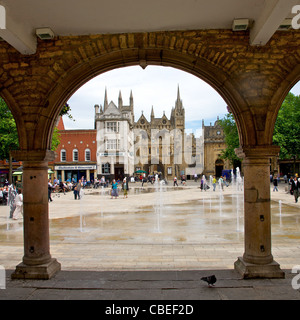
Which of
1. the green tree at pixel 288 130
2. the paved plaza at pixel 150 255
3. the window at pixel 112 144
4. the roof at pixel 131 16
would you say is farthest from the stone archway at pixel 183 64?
the window at pixel 112 144

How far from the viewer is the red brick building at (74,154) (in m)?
43.2

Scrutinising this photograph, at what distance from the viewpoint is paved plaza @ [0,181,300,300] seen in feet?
14.6

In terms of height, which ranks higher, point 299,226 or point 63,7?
point 63,7

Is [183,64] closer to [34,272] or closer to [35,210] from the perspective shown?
[35,210]

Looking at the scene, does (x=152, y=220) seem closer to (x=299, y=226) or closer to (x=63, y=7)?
(x=299, y=226)

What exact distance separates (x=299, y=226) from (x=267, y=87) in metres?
6.43

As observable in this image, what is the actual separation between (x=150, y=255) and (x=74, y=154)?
38.4 metres

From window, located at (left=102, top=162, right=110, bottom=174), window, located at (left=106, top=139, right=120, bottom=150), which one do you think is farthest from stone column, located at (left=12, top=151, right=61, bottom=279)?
window, located at (left=106, top=139, right=120, bottom=150)

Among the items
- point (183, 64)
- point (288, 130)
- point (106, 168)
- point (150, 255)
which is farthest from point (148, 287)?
point (106, 168)

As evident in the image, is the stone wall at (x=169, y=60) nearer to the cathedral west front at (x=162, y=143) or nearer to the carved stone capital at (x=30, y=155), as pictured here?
the carved stone capital at (x=30, y=155)

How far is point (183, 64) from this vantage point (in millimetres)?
5301

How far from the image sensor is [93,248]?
24.4 feet

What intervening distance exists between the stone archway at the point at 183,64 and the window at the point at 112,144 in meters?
40.5
